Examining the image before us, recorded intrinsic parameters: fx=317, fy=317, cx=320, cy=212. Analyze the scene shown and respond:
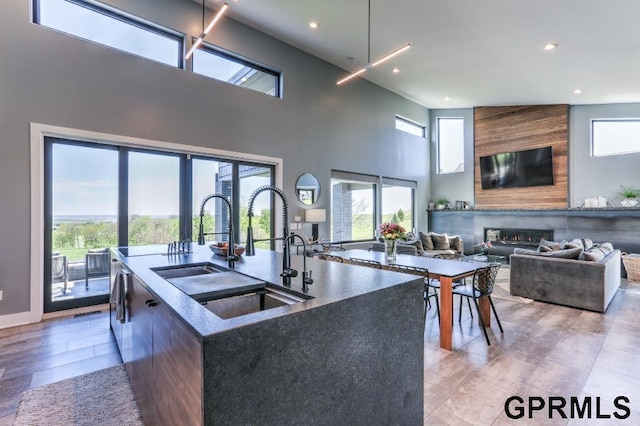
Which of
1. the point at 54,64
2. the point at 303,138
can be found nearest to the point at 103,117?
the point at 54,64

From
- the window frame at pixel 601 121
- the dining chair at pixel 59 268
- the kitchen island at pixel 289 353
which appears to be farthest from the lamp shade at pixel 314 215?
the window frame at pixel 601 121

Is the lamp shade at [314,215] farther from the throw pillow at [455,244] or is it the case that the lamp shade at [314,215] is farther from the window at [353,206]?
the throw pillow at [455,244]

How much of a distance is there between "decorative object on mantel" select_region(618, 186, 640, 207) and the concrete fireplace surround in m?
0.18

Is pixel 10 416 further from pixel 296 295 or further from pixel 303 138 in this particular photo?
pixel 303 138

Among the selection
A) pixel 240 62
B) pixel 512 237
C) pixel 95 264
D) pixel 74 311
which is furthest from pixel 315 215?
pixel 512 237

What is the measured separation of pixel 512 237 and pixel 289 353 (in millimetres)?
8652

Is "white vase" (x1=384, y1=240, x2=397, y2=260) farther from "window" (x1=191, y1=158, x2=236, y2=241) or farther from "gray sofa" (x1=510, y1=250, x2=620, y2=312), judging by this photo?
"window" (x1=191, y1=158, x2=236, y2=241)

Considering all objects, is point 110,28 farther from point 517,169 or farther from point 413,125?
point 517,169

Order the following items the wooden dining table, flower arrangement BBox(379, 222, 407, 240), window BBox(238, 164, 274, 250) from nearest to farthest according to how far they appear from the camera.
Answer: the wooden dining table → flower arrangement BBox(379, 222, 407, 240) → window BBox(238, 164, 274, 250)

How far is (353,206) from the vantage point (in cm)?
776

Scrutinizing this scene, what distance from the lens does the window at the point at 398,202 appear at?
27.5 ft

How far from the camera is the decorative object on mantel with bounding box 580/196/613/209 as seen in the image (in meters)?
6.87

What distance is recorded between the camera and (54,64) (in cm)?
388

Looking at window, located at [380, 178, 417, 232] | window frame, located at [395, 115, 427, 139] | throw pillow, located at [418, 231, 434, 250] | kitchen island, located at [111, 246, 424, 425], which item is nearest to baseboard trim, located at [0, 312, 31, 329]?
kitchen island, located at [111, 246, 424, 425]
